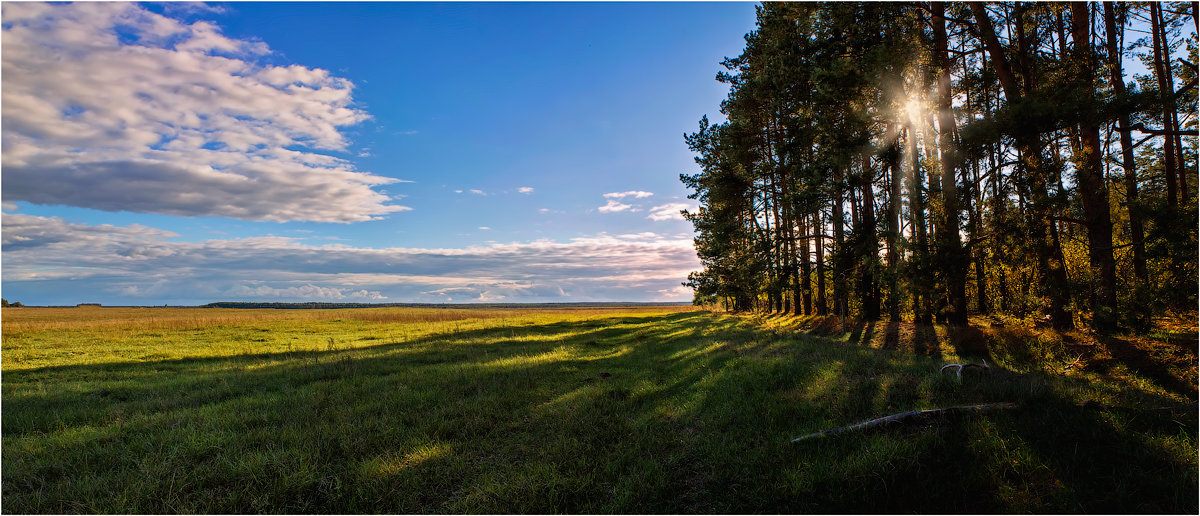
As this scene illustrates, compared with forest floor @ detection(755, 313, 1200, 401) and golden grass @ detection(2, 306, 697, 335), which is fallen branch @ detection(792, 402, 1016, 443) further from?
→ golden grass @ detection(2, 306, 697, 335)

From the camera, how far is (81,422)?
275 inches

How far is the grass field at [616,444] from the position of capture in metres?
4.25

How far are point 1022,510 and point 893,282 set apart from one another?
9.84m

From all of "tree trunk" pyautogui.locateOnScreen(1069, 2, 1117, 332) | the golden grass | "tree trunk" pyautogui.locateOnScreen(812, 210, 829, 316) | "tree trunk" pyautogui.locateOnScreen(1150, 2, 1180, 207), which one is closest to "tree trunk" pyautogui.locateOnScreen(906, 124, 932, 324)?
"tree trunk" pyautogui.locateOnScreen(1069, 2, 1117, 332)

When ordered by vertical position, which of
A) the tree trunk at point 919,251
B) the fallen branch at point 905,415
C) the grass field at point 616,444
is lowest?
the grass field at point 616,444

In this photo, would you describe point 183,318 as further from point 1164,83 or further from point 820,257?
point 1164,83

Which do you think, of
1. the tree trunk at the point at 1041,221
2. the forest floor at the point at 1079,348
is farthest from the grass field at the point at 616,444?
the tree trunk at the point at 1041,221

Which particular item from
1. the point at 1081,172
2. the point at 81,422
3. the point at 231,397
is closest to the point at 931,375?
the point at 1081,172

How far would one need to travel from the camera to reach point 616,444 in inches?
226

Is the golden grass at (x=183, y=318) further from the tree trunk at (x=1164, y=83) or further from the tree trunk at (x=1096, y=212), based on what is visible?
the tree trunk at (x=1164, y=83)

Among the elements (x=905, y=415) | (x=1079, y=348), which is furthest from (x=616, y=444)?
(x=1079, y=348)

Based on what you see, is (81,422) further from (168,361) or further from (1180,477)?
(1180,477)

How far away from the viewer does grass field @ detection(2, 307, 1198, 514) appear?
14.0 ft

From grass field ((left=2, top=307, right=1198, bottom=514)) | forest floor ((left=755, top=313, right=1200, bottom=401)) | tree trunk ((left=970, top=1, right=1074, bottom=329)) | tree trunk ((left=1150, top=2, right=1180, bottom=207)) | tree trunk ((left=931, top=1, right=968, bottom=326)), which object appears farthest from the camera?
tree trunk ((left=1150, top=2, right=1180, bottom=207))
